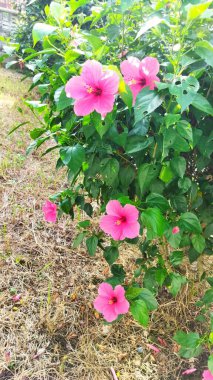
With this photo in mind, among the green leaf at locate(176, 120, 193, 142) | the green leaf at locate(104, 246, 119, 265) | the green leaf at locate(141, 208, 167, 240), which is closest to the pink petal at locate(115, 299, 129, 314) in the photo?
the green leaf at locate(104, 246, 119, 265)

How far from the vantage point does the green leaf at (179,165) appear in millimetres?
836

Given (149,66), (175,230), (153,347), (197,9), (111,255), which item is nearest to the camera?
(197,9)

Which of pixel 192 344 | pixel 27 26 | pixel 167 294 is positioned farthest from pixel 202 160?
pixel 27 26

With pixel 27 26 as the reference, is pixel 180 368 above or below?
above

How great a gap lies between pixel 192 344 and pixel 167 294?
1.48 ft

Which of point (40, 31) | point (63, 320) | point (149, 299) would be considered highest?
point (40, 31)

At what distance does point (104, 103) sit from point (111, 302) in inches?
22.7

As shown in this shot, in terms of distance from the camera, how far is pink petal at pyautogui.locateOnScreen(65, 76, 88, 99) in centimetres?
72

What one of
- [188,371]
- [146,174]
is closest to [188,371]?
[188,371]

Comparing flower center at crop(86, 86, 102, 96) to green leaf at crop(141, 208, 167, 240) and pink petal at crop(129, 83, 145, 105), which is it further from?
green leaf at crop(141, 208, 167, 240)

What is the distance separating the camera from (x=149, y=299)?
3.11ft

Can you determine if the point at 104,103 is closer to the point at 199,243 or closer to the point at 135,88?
the point at 135,88

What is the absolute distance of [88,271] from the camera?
1520 millimetres

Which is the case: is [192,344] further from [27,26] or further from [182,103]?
[27,26]
